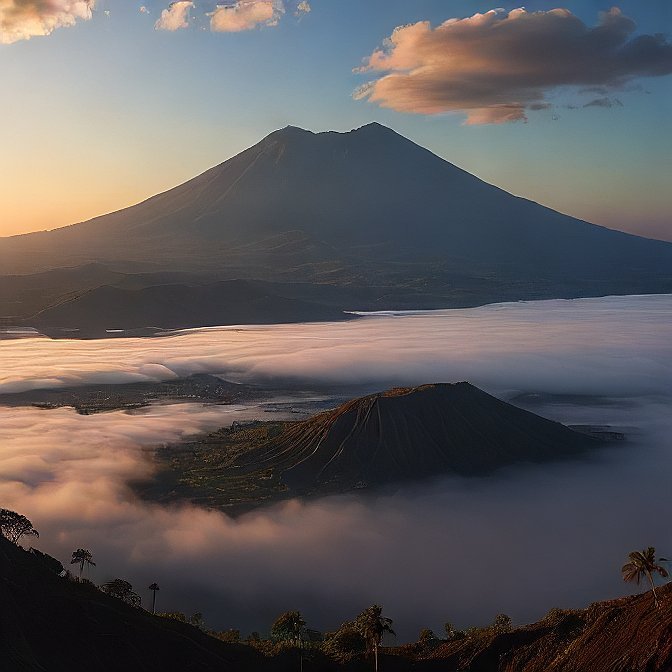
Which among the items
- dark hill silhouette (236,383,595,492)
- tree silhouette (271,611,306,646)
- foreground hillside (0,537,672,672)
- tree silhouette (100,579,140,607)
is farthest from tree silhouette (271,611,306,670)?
dark hill silhouette (236,383,595,492)

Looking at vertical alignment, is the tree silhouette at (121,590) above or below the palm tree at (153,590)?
above

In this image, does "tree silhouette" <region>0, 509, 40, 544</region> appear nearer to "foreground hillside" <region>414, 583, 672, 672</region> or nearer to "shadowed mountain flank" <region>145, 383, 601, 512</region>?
"shadowed mountain flank" <region>145, 383, 601, 512</region>

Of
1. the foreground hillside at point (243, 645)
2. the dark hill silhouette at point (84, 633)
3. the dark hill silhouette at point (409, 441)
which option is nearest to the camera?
the foreground hillside at point (243, 645)

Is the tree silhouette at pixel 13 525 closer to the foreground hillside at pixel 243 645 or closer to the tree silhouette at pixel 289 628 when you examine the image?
the foreground hillside at pixel 243 645

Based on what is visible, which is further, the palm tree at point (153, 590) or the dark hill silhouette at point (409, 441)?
the dark hill silhouette at point (409, 441)

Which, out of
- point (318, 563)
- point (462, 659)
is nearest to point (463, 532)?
point (318, 563)

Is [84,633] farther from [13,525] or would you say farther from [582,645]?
[582,645]

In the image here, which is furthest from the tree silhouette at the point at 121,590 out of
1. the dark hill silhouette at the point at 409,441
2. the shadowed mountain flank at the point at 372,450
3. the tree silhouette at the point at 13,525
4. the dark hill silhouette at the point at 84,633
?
the dark hill silhouette at the point at 409,441

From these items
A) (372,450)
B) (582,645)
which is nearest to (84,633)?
(582,645)
